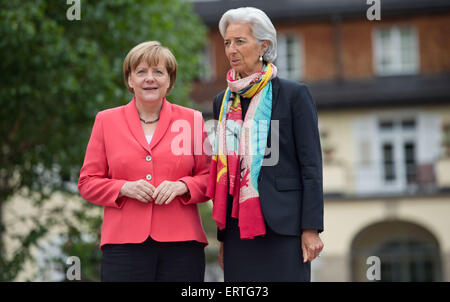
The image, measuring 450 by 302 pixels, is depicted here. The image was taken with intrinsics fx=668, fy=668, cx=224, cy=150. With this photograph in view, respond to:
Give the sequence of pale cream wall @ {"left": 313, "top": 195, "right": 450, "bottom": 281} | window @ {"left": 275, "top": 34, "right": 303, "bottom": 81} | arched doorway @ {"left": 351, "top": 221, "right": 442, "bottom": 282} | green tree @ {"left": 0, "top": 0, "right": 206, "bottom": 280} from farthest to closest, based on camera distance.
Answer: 1. window @ {"left": 275, "top": 34, "right": 303, "bottom": 81}
2. arched doorway @ {"left": 351, "top": 221, "right": 442, "bottom": 282}
3. pale cream wall @ {"left": 313, "top": 195, "right": 450, "bottom": 281}
4. green tree @ {"left": 0, "top": 0, "right": 206, "bottom": 280}

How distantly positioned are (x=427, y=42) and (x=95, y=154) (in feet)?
67.7

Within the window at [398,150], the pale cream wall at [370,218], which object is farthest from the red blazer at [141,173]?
the window at [398,150]

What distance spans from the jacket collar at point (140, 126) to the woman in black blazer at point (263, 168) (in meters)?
0.30

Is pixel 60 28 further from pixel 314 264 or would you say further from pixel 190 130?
pixel 314 264

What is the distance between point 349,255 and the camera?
20.3m

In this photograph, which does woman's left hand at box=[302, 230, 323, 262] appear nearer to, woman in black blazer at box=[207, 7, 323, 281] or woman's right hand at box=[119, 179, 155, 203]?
woman in black blazer at box=[207, 7, 323, 281]

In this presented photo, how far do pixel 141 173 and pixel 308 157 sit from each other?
0.91 metres

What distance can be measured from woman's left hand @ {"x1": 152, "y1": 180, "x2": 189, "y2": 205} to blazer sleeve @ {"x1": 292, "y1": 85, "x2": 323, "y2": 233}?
2.17 feet

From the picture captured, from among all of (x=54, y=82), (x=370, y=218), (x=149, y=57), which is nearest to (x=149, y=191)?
(x=149, y=57)

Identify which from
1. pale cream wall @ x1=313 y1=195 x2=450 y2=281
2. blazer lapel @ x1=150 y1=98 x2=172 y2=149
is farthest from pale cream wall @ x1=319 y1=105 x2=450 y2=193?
blazer lapel @ x1=150 y1=98 x2=172 y2=149

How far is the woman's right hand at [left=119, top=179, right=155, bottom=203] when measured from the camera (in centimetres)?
354

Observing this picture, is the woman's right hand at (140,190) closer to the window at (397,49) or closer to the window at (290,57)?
the window at (290,57)

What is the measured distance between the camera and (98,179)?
3639 mm

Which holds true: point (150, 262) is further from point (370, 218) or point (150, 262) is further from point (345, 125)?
point (345, 125)
